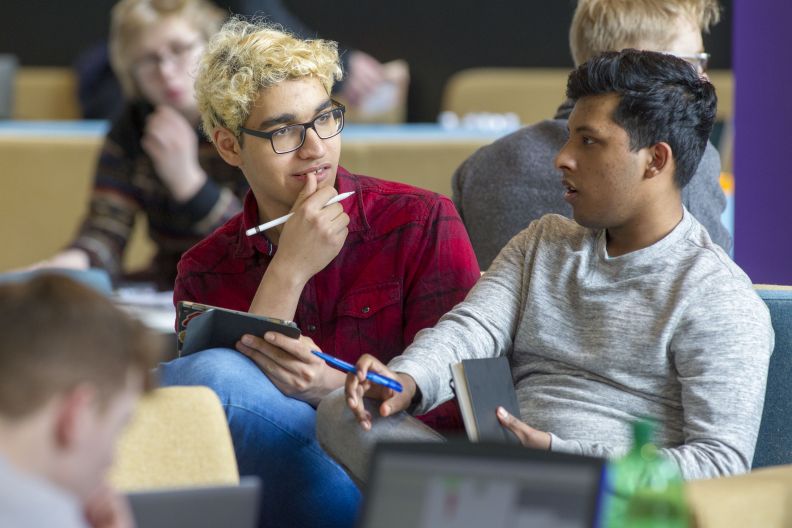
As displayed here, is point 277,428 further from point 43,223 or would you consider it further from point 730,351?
point 43,223

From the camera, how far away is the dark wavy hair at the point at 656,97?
211 cm

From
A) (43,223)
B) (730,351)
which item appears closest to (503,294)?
(730,351)


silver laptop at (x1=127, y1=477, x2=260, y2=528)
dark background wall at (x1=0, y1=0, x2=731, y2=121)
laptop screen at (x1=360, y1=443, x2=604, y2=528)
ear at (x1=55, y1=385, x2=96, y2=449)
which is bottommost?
dark background wall at (x1=0, y1=0, x2=731, y2=121)

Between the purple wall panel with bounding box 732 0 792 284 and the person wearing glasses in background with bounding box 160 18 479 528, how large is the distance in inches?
31.8

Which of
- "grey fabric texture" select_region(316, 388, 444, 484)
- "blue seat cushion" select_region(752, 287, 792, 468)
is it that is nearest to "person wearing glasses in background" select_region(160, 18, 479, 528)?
"grey fabric texture" select_region(316, 388, 444, 484)

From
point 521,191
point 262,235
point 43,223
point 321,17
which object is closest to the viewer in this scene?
point 262,235

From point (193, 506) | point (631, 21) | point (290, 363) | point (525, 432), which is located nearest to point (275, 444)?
point (290, 363)

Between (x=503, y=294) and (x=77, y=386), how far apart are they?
3.92 feet

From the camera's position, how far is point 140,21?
14.1ft

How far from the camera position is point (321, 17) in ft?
26.6

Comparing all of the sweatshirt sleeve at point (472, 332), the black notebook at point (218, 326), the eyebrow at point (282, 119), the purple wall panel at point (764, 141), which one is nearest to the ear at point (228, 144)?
the eyebrow at point (282, 119)

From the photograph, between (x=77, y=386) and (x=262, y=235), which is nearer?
(x=77, y=386)

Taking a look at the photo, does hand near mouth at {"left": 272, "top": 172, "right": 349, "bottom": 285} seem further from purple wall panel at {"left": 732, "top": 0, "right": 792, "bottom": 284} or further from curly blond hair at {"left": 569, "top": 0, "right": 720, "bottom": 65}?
purple wall panel at {"left": 732, "top": 0, "right": 792, "bottom": 284}

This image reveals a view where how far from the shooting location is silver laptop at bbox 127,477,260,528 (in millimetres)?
1301
